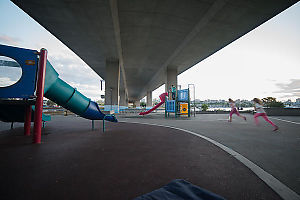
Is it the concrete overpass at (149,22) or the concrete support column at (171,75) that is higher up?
the concrete overpass at (149,22)

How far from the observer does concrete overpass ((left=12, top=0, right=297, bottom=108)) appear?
8.98 meters

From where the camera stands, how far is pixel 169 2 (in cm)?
902

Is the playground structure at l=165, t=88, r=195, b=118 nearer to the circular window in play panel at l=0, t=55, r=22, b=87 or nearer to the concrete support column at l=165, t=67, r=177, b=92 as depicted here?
the concrete support column at l=165, t=67, r=177, b=92

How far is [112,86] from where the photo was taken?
17.6 meters

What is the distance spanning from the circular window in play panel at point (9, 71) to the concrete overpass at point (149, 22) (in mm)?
7271

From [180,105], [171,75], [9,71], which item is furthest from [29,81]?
[171,75]

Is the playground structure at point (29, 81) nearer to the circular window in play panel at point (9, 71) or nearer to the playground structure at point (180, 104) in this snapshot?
the circular window in play panel at point (9, 71)

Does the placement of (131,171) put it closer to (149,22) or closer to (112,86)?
(149,22)

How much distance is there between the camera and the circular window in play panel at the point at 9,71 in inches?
130

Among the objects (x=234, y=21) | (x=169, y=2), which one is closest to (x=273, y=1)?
(x=234, y=21)

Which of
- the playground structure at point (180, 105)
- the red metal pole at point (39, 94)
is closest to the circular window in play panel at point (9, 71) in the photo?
the red metal pole at point (39, 94)

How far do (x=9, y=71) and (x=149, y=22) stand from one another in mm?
10779

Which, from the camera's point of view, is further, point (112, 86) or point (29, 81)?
point (112, 86)

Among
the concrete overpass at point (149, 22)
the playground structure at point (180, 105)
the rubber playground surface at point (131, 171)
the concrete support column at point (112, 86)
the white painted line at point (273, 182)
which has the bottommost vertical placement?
the rubber playground surface at point (131, 171)
